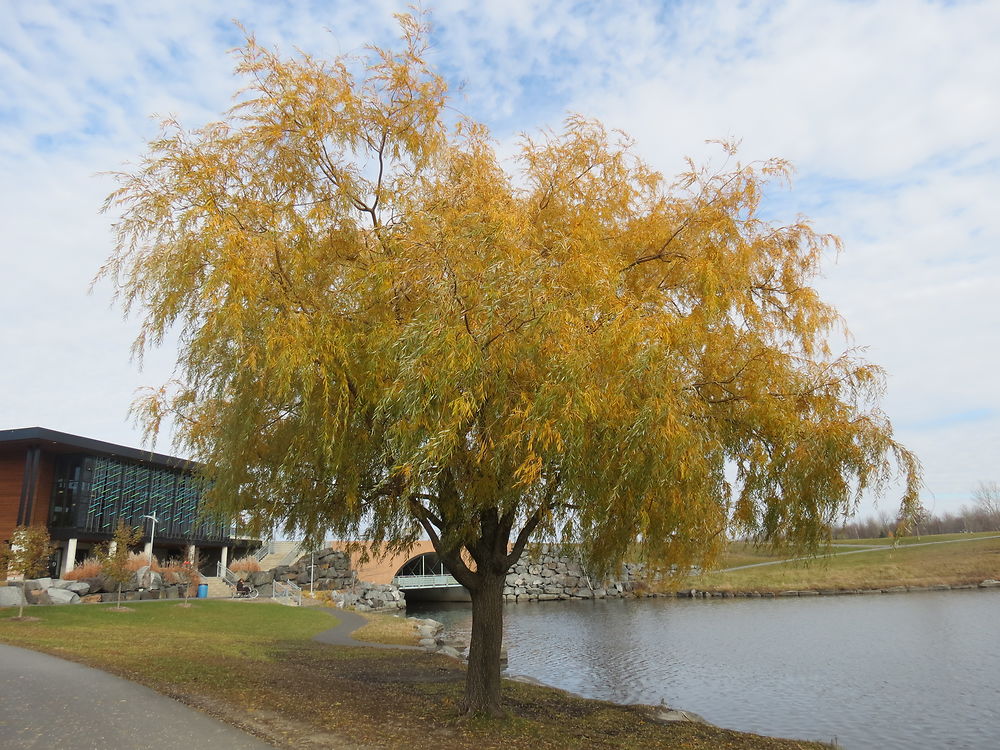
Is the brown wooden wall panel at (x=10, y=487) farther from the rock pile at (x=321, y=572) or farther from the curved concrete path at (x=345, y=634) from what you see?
the curved concrete path at (x=345, y=634)

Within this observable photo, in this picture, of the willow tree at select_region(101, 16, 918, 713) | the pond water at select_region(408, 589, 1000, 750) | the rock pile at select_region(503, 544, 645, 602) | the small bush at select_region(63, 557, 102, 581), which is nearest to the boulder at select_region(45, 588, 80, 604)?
the small bush at select_region(63, 557, 102, 581)

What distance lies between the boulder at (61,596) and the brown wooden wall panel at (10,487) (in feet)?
37.9

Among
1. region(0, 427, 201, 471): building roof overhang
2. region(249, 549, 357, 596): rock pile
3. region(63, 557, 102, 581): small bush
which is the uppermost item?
region(0, 427, 201, 471): building roof overhang

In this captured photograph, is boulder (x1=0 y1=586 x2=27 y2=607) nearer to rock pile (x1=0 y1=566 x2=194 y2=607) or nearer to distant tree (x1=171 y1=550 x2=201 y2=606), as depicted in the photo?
rock pile (x1=0 y1=566 x2=194 y2=607)

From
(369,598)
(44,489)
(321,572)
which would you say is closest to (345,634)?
(369,598)

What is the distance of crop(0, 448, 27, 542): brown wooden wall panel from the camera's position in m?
37.6

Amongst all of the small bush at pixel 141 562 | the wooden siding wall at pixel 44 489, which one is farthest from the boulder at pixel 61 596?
the wooden siding wall at pixel 44 489

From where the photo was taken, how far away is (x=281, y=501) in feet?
33.2

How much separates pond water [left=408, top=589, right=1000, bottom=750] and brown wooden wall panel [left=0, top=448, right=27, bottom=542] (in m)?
25.3

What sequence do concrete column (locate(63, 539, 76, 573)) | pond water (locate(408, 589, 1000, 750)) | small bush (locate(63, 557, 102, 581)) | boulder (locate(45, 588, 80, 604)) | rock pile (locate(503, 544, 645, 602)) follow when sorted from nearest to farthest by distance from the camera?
pond water (locate(408, 589, 1000, 750))
boulder (locate(45, 588, 80, 604))
small bush (locate(63, 557, 102, 581))
concrete column (locate(63, 539, 76, 573))
rock pile (locate(503, 544, 645, 602))

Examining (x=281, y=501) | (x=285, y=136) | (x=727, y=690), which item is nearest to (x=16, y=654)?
(x=281, y=501)

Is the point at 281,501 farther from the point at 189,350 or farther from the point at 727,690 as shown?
the point at 727,690

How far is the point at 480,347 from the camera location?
7.77 m

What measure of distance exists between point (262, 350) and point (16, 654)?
10.6 meters
